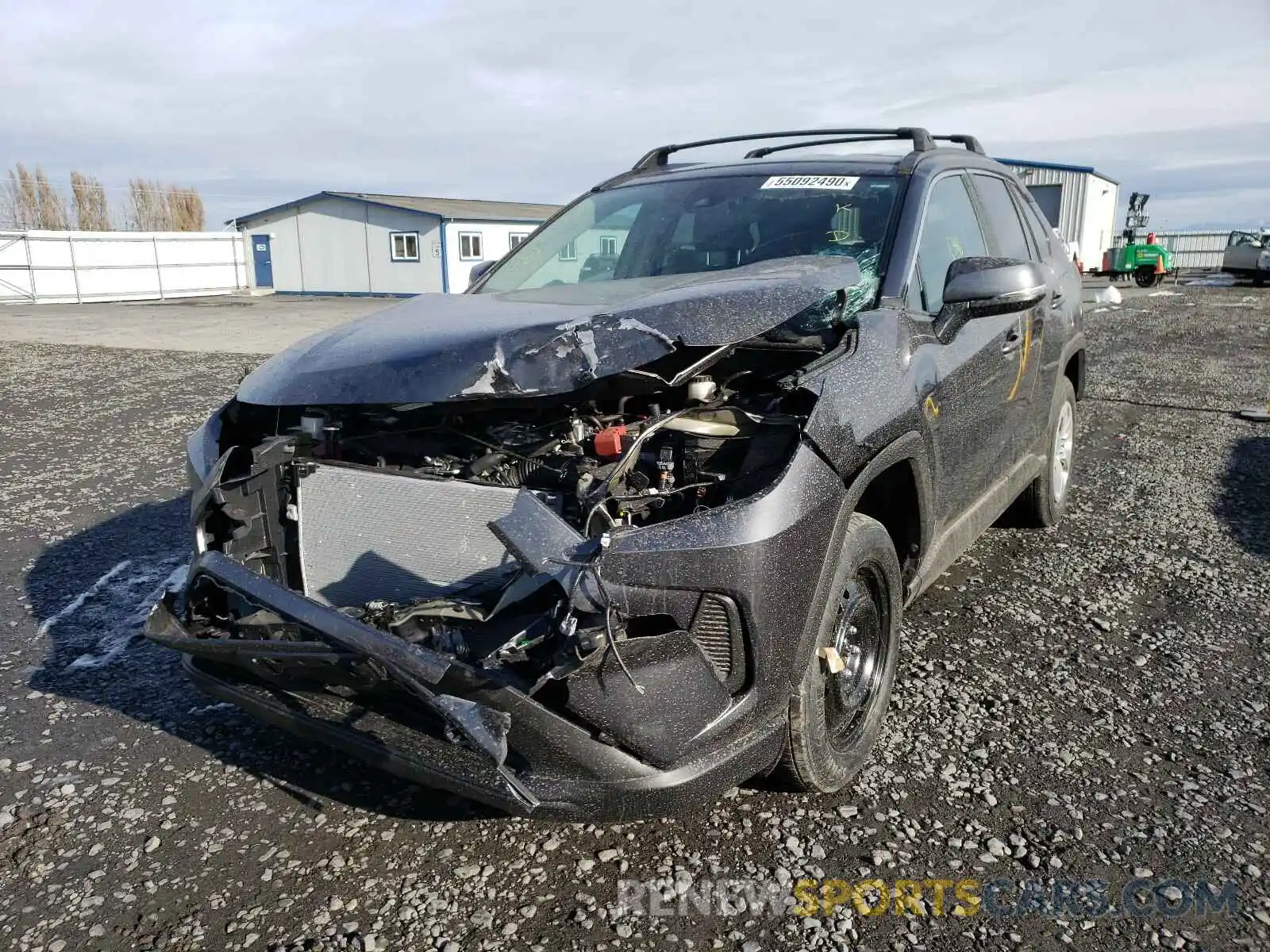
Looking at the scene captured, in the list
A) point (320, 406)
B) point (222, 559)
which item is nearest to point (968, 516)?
point (320, 406)

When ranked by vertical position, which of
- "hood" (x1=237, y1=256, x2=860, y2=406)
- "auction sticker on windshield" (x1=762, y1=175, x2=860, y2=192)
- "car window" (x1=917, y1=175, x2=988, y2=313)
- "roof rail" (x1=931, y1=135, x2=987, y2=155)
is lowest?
"hood" (x1=237, y1=256, x2=860, y2=406)

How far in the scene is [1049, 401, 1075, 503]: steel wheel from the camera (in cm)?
526

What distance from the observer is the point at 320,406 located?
2996 mm

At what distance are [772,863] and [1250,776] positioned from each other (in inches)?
62.3

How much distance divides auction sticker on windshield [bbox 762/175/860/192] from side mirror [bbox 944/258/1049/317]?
2.38 feet

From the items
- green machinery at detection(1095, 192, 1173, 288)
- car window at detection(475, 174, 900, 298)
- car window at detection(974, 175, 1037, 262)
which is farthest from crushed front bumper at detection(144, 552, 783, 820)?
green machinery at detection(1095, 192, 1173, 288)

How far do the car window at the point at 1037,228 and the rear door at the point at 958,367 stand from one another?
0.95 metres

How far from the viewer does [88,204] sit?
6216cm

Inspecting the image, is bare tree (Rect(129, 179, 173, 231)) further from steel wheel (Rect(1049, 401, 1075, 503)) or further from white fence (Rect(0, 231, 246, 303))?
steel wheel (Rect(1049, 401, 1075, 503))

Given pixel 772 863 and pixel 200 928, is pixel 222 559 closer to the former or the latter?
pixel 200 928

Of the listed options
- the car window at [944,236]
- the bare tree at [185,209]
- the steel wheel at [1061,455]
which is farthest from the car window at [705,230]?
the bare tree at [185,209]

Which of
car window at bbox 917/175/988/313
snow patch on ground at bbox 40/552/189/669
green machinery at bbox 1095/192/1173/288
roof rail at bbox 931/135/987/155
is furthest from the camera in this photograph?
green machinery at bbox 1095/192/1173/288

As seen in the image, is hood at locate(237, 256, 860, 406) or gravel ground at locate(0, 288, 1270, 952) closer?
gravel ground at locate(0, 288, 1270, 952)

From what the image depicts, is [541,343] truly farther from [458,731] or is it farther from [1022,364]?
[1022,364]
